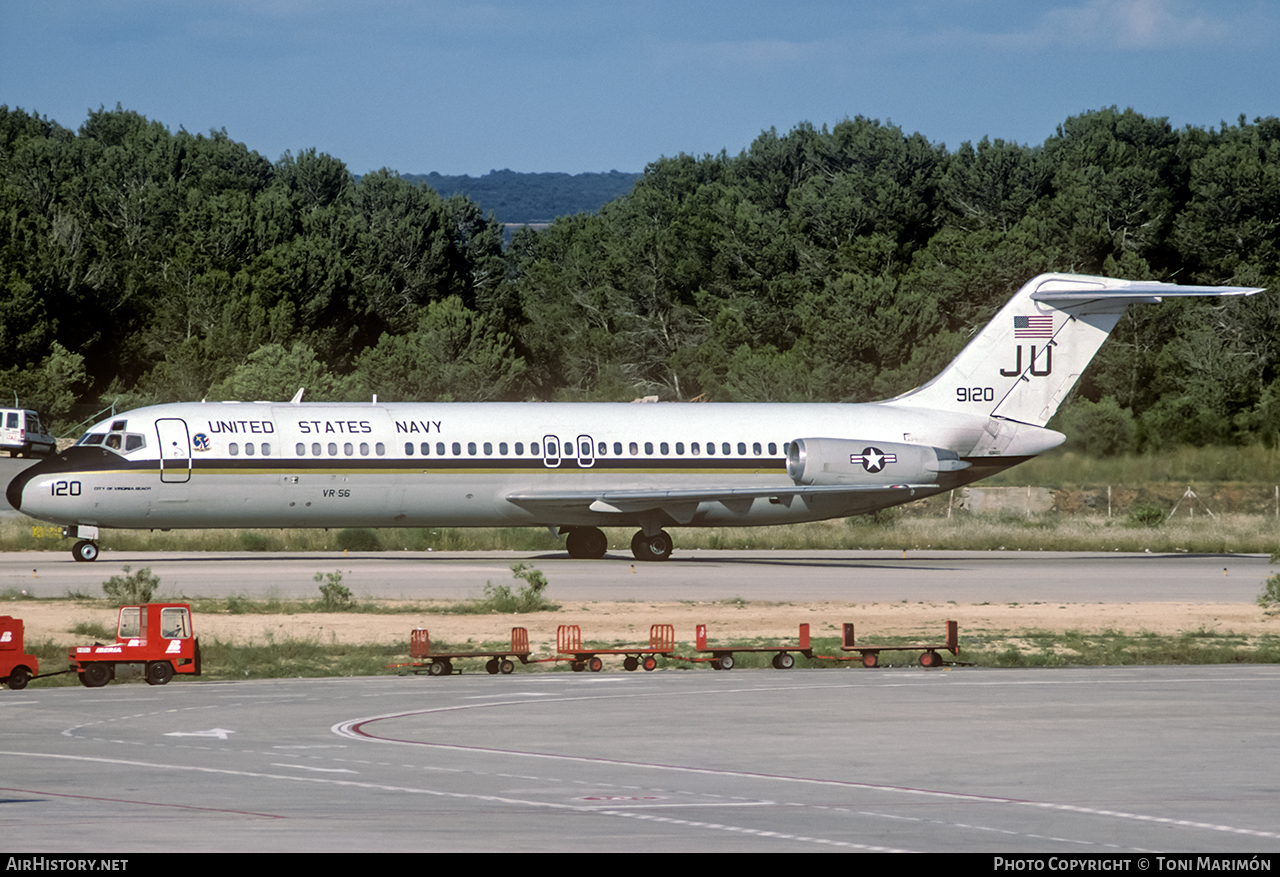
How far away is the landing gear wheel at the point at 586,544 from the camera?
42.8m

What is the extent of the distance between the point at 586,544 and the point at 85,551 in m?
12.6

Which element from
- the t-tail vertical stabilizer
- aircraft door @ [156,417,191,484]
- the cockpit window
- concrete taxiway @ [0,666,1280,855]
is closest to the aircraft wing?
the t-tail vertical stabilizer

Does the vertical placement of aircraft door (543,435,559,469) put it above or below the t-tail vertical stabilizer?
below

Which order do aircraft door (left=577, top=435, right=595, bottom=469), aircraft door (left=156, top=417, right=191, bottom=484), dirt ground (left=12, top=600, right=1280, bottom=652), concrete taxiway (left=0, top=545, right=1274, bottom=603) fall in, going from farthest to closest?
aircraft door (left=577, top=435, right=595, bottom=469) → aircraft door (left=156, top=417, right=191, bottom=484) → concrete taxiway (left=0, top=545, right=1274, bottom=603) → dirt ground (left=12, top=600, right=1280, bottom=652)

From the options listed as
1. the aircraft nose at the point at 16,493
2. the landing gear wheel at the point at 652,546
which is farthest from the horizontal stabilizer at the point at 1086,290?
the aircraft nose at the point at 16,493

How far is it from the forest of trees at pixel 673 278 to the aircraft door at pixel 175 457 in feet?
107

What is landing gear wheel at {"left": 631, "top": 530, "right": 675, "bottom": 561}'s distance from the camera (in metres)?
41.5

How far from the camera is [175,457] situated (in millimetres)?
37344

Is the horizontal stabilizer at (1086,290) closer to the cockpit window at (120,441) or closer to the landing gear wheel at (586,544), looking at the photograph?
the landing gear wheel at (586,544)

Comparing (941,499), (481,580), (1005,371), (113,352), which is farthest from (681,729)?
(113,352)

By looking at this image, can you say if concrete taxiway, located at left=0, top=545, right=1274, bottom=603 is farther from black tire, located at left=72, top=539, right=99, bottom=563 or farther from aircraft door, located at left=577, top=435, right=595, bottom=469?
aircraft door, located at left=577, top=435, right=595, bottom=469

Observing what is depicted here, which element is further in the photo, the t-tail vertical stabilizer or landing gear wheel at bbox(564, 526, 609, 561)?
the t-tail vertical stabilizer

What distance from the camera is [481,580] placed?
34.6 metres

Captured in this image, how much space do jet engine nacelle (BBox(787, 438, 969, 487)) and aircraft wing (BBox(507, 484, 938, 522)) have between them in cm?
41
